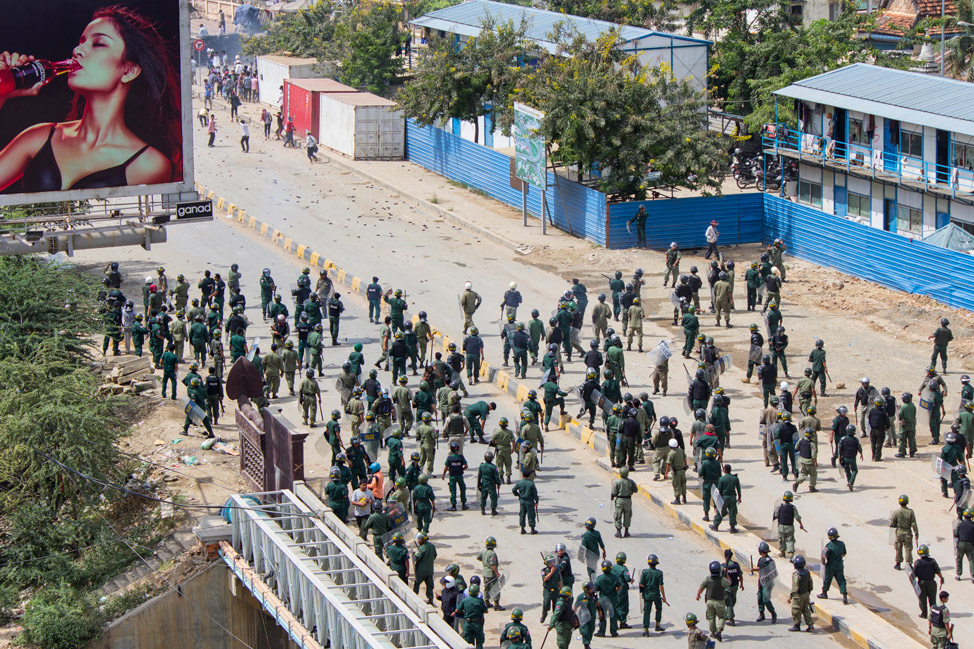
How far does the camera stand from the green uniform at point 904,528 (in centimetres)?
1797

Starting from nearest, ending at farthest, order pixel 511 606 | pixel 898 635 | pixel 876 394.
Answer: pixel 898 635
pixel 511 606
pixel 876 394

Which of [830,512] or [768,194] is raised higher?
[768,194]

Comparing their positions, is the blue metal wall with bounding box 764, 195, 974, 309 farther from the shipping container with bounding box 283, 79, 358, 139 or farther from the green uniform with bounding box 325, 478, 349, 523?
the shipping container with bounding box 283, 79, 358, 139

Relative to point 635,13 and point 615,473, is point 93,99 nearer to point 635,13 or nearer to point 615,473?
point 615,473

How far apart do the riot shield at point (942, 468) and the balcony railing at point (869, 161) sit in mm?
13666

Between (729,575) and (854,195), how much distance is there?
73.4ft

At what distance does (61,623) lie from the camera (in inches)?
728

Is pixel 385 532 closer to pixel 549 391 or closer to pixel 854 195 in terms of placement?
pixel 549 391

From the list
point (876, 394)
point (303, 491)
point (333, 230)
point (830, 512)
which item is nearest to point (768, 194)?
point (333, 230)

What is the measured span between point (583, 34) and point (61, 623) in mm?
24237

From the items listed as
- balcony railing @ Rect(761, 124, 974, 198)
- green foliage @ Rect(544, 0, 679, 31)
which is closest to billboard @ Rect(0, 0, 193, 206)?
balcony railing @ Rect(761, 124, 974, 198)

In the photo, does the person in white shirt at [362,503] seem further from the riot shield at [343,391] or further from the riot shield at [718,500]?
the riot shield at [718,500]

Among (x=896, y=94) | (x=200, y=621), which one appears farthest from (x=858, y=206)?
(x=200, y=621)

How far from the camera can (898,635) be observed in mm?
16406
